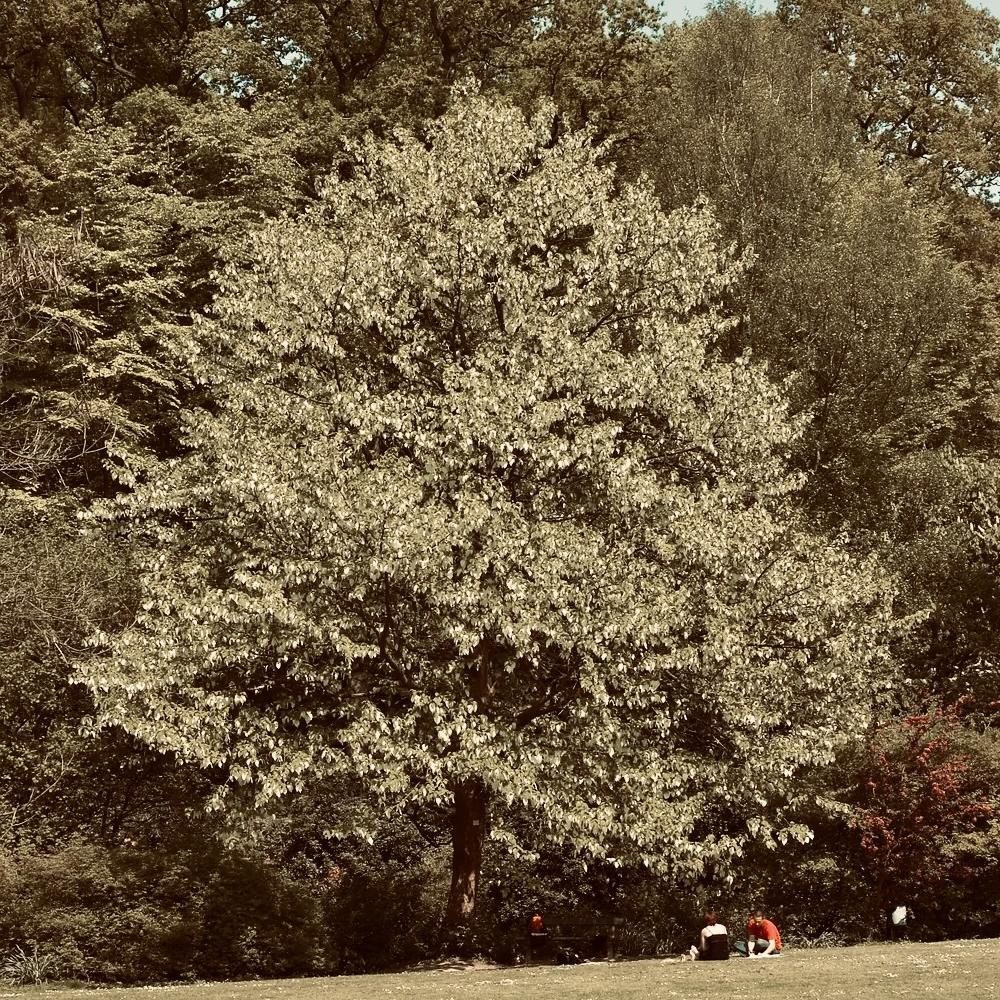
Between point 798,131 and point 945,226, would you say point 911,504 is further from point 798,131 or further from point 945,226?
point 945,226

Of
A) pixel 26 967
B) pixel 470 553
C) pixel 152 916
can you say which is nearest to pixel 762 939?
pixel 470 553

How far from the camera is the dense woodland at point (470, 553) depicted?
880 inches

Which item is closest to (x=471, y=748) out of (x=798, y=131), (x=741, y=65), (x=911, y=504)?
(x=911, y=504)

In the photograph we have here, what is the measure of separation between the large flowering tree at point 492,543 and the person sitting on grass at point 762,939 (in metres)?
1.58

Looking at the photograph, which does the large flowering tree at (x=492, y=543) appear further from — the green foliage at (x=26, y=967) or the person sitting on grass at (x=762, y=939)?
the green foliage at (x=26, y=967)

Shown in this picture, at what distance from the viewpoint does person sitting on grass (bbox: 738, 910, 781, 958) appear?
2408cm

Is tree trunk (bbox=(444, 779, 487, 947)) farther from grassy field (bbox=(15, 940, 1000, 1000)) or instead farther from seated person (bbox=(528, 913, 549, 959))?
→ grassy field (bbox=(15, 940, 1000, 1000))

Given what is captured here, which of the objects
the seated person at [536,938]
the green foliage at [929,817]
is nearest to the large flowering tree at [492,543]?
the seated person at [536,938]

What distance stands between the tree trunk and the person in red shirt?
518cm

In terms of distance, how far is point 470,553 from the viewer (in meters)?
22.0

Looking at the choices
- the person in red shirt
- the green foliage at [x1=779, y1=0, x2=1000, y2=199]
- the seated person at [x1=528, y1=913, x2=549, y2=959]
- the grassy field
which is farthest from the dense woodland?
the green foliage at [x1=779, y1=0, x2=1000, y2=199]

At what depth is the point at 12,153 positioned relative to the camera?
37250mm

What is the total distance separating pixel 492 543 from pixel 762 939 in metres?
9.08

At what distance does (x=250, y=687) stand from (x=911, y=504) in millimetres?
19767
